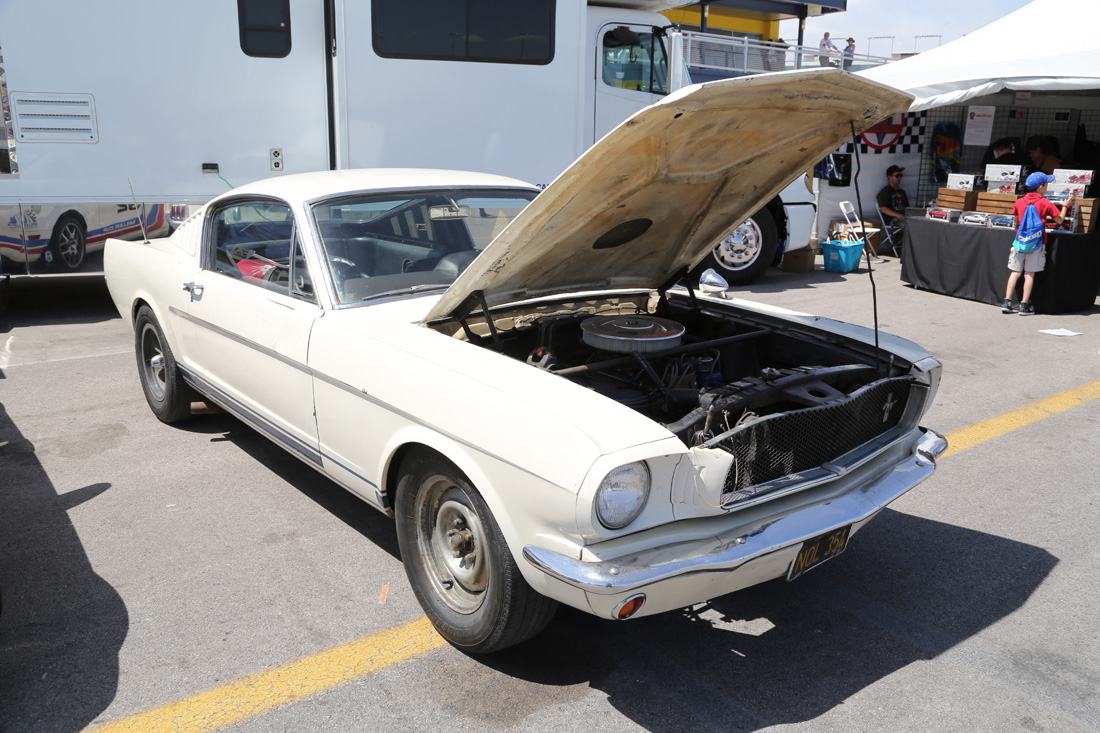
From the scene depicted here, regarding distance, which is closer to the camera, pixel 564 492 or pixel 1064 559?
pixel 564 492

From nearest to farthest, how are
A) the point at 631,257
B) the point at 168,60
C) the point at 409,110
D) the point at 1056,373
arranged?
the point at 631,257, the point at 1056,373, the point at 168,60, the point at 409,110

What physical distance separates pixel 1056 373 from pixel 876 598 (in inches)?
168

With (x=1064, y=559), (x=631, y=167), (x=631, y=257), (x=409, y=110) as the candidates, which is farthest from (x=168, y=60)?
(x=1064, y=559)

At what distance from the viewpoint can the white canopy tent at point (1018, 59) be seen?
10.1 meters

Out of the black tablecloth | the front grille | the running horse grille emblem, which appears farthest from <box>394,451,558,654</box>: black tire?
the black tablecloth

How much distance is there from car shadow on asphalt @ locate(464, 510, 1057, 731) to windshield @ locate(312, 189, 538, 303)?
5.23 feet

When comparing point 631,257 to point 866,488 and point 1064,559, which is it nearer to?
point 866,488

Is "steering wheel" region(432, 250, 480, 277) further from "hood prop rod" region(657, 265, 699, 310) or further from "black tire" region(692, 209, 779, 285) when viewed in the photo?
"black tire" region(692, 209, 779, 285)

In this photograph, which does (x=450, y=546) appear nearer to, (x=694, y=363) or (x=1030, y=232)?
(x=694, y=363)

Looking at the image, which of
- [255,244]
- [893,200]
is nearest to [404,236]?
[255,244]

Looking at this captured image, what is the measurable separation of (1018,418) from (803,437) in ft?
10.9

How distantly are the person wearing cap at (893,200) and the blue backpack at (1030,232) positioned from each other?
16.0 ft

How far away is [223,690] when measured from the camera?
107 inches

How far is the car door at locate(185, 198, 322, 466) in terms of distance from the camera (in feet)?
11.7
